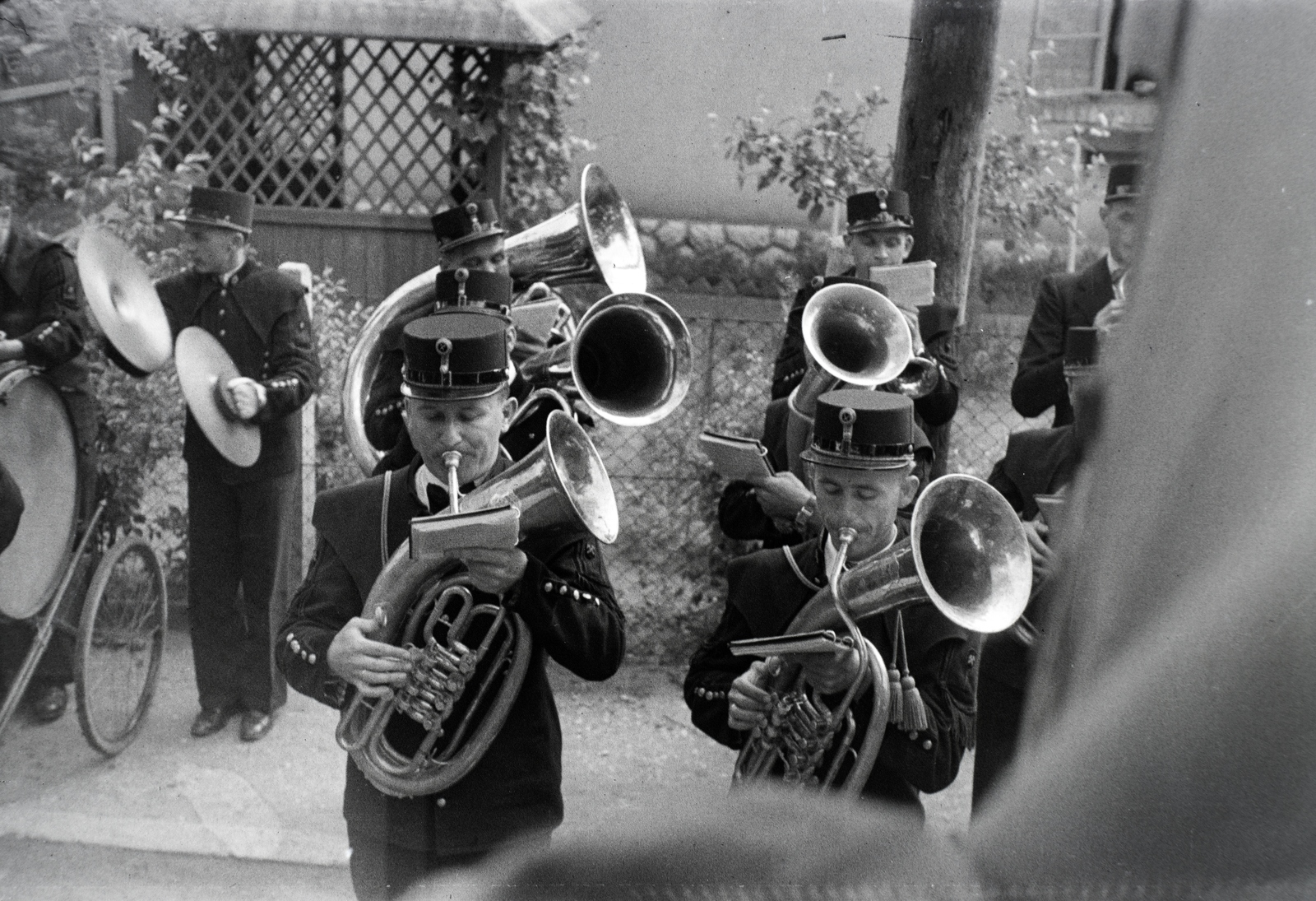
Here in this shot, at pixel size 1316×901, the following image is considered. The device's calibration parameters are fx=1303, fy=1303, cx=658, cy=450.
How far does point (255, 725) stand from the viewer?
13.5ft

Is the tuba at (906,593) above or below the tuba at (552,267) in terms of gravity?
below

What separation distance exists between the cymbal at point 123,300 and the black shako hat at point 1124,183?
9.21ft

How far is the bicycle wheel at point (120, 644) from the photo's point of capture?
408cm

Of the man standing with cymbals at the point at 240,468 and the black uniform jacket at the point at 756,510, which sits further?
the man standing with cymbals at the point at 240,468

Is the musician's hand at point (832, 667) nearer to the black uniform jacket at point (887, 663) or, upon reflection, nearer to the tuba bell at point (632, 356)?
the black uniform jacket at point (887, 663)

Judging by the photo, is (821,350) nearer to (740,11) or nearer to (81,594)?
(740,11)

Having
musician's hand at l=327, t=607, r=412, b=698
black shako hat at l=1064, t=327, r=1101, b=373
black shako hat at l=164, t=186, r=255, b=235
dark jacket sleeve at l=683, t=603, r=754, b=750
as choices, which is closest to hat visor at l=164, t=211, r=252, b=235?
black shako hat at l=164, t=186, r=255, b=235

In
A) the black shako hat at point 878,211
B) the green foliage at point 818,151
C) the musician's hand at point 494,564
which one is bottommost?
the musician's hand at point 494,564

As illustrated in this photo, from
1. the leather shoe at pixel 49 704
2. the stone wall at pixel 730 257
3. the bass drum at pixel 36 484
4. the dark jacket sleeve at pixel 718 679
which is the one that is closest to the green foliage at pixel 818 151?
the stone wall at pixel 730 257

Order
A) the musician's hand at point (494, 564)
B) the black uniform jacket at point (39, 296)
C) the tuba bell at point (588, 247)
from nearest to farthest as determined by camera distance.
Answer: the musician's hand at point (494, 564)
the tuba bell at point (588, 247)
the black uniform jacket at point (39, 296)

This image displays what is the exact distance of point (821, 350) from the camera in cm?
342

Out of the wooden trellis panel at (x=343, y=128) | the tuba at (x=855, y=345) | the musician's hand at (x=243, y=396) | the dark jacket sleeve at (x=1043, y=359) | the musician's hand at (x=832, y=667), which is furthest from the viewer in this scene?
the musician's hand at (x=243, y=396)

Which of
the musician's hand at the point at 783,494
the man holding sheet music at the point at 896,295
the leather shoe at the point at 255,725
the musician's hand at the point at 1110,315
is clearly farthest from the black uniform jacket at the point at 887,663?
the leather shoe at the point at 255,725

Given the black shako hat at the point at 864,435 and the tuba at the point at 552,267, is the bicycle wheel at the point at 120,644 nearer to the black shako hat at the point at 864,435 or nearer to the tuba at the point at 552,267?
the tuba at the point at 552,267
